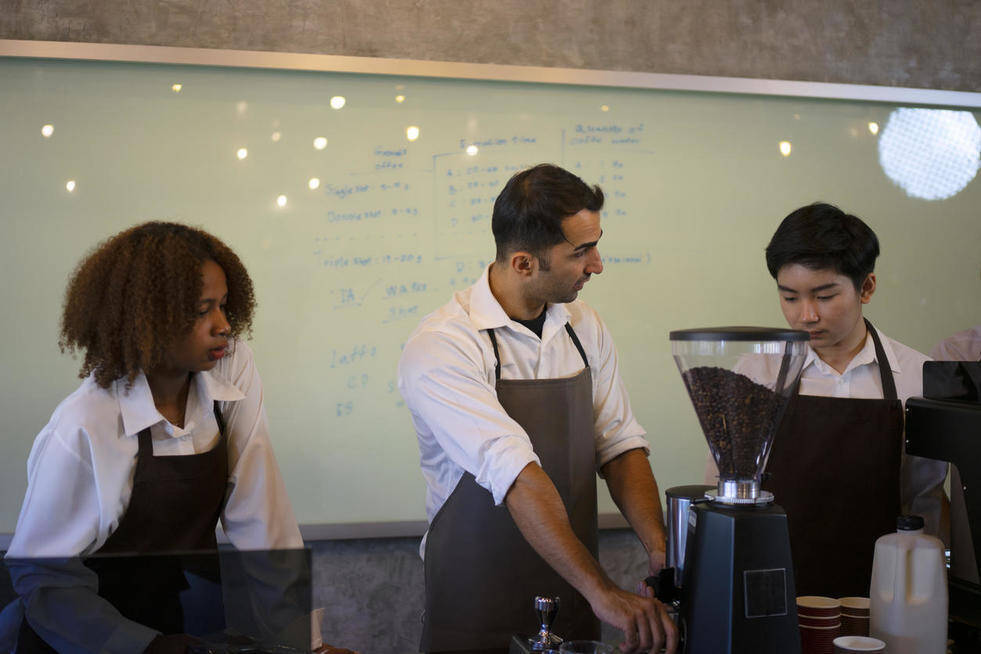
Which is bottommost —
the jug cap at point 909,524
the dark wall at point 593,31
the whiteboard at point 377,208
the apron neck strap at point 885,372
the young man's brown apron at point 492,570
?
the young man's brown apron at point 492,570

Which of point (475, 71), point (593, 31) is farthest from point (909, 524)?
point (593, 31)

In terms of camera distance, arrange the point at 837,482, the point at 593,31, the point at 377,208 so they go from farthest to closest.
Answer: the point at 593,31 < the point at 377,208 < the point at 837,482

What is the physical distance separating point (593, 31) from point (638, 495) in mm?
1667

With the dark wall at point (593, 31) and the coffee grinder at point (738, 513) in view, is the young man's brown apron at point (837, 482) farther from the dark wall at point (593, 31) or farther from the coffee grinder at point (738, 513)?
the dark wall at point (593, 31)

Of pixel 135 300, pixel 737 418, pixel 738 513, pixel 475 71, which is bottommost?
pixel 738 513

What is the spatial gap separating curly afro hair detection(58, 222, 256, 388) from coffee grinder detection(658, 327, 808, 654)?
0.90 m

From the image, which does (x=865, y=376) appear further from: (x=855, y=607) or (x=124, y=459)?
(x=124, y=459)

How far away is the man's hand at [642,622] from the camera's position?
4.21ft

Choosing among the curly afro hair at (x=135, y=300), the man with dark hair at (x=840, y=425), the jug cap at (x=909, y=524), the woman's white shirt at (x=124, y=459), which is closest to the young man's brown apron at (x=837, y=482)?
the man with dark hair at (x=840, y=425)

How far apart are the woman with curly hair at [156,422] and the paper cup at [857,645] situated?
103 centimetres

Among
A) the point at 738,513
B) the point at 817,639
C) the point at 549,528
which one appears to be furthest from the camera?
the point at 549,528

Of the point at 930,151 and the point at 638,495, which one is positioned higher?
the point at 930,151

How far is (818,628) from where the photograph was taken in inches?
50.6

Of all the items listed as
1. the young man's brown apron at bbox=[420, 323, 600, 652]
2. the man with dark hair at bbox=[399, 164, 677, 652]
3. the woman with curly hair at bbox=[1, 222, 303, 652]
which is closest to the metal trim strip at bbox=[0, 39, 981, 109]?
the man with dark hair at bbox=[399, 164, 677, 652]
